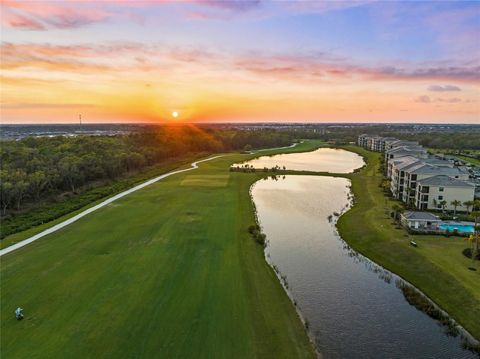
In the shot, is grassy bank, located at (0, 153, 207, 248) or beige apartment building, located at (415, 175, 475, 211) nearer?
grassy bank, located at (0, 153, 207, 248)

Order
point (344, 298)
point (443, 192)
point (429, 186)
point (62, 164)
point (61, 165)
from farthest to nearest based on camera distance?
point (62, 164), point (61, 165), point (429, 186), point (443, 192), point (344, 298)

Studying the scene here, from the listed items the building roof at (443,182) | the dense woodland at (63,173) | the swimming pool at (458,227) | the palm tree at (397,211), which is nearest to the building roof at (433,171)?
the building roof at (443,182)

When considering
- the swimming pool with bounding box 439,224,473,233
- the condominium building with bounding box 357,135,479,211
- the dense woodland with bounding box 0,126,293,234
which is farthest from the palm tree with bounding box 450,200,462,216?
the dense woodland with bounding box 0,126,293,234

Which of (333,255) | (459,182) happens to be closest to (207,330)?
(333,255)

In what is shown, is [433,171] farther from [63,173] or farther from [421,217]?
[63,173]

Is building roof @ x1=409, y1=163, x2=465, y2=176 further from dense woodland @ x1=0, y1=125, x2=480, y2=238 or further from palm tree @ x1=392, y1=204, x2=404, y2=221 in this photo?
dense woodland @ x1=0, y1=125, x2=480, y2=238

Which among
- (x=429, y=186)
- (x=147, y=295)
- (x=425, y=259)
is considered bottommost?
(x=147, y=295)

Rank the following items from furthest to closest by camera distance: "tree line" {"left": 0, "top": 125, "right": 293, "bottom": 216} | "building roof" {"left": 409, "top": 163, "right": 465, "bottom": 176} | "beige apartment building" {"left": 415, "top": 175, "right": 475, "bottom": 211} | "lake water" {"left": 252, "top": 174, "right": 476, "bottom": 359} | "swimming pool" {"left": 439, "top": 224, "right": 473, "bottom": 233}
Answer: "tree line" {"left": 0, "top": 125, "right": 293, "bottom": 216} → "building roof" {"left": 409, "top": 163, "right": 465, "bottom": 176} → "beige apartment building" {"left": 415, "top": 175, "right": 475, "bottom": 211} → "swimming pool" {"left": 439, "top": 224, "right": 473, "bottom": 233} → "lake water" {"left": 252, "top": 174, "right": 476, "bottom": 359}

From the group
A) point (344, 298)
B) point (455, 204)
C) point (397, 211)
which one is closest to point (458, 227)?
point (455, 204)
